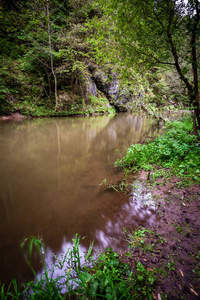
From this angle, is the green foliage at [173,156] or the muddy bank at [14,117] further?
the muddy bank at [14,117]

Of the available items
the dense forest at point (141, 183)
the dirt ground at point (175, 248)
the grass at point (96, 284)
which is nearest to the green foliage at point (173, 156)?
the dense forest at point (141, 183)

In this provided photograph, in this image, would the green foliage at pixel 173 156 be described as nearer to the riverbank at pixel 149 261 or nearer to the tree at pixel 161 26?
the riverbank at pixel 149 261

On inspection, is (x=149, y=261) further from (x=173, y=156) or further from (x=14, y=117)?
(x=14, y=117)

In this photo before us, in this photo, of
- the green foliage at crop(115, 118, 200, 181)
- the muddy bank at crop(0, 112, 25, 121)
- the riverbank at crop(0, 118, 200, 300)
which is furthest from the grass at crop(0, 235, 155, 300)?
the muddy bank at crop(0, 112, 25, 121)

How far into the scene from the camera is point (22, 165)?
13.6 feet

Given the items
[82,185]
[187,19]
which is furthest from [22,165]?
[187,19]

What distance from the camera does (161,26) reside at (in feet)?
9.11

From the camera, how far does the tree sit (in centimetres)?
256

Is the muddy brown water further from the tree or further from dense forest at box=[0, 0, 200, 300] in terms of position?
the tree

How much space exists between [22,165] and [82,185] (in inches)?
83.4

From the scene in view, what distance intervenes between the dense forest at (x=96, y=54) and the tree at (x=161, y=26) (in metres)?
0.01

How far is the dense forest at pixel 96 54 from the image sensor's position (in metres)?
2.78

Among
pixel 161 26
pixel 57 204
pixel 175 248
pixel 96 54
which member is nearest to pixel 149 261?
pixel 175 248

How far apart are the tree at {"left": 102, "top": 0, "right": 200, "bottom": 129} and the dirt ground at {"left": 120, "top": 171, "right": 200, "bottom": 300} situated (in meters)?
2.08
